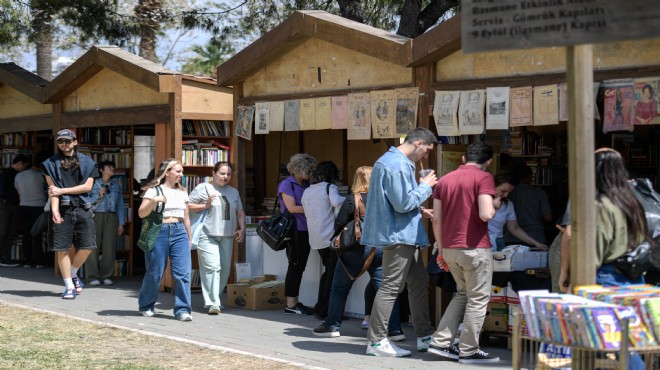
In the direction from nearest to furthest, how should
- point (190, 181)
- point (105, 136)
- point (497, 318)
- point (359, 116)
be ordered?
point (497, 318), point (359, 116), point (190, 181), point (105, 136)

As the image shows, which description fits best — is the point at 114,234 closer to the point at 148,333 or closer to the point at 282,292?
the point at 282,292

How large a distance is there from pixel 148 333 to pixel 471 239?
355 cm

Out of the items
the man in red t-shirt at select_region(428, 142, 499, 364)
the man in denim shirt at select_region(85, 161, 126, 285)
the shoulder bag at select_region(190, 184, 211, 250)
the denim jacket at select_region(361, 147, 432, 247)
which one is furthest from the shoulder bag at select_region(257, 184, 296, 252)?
the man in denim shirt at select_region(85, 161, 126, 285)

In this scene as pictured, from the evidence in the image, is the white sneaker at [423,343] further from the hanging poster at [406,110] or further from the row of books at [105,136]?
the row of books at [105,136]

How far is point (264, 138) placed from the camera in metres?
15.5

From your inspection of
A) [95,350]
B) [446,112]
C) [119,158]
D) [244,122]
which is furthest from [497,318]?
[119,158]

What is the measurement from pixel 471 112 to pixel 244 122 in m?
3.80

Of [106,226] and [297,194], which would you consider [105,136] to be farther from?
[297,194]

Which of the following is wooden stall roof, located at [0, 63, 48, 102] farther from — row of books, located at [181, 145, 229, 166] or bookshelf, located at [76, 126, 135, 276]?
row of books, located at [181, 145, 229, 166]

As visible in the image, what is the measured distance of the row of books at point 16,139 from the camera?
18.1 metres

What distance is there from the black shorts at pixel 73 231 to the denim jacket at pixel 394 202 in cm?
509

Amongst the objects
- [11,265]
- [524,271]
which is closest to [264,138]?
[11,265]

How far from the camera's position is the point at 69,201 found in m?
12.3

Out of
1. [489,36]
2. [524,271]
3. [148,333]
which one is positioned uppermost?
[489,36]
